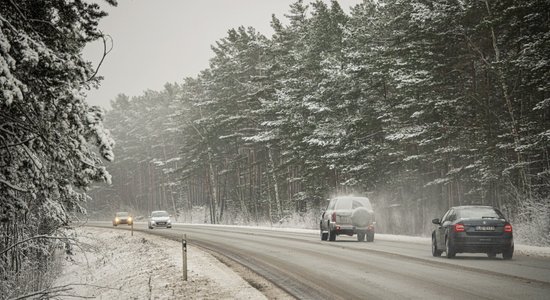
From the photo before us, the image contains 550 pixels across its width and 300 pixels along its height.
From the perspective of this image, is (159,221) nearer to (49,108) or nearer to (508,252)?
(508,252)

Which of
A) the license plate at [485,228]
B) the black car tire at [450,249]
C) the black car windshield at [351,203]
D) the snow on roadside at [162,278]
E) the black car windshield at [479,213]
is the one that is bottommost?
the snow on roadside at [162,278]

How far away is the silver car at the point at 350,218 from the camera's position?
76.9ft

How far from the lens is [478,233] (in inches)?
599

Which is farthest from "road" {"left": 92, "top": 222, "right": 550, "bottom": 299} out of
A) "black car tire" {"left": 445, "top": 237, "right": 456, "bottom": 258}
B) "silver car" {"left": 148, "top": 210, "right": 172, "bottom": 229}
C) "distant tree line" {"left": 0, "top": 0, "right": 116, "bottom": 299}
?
"silver car" {"left": 148, "top": 210, "right": 172, "bottom": 229}

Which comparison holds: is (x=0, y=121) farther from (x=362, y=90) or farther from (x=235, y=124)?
(x=235, y=124)

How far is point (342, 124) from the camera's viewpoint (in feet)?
114

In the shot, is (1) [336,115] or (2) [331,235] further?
(1) [336,115]

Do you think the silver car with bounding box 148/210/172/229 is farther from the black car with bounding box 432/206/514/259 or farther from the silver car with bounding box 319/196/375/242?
the black car with bounding box 432/206/514/259

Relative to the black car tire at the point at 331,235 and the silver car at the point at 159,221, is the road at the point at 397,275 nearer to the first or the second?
the black car tire at the point at 331,235

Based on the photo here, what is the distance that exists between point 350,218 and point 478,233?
8751mm

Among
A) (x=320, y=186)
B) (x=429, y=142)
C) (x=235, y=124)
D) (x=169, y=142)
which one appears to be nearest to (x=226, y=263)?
(x=429, y=142)

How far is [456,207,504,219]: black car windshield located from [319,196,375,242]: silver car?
24.6 feet

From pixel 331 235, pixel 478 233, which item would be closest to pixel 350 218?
pixel 331 235

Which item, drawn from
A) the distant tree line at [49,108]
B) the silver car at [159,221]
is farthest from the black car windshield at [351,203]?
the silver car at [159,221]
